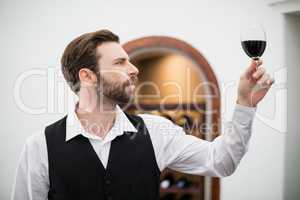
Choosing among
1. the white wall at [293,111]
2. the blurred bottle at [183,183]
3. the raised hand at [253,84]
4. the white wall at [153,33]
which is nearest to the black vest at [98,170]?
the raised hand at [253,84]

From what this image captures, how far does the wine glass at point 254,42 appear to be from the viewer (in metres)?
1.38

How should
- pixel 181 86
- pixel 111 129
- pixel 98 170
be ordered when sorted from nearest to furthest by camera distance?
pixel 98 170 < pixel 111 129 < pixel 181 86

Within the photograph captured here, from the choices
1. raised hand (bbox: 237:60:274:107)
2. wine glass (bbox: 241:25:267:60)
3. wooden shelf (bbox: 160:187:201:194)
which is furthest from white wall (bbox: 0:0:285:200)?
raised hand (bbox: 237:60:274:107)

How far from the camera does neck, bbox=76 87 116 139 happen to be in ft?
5.26

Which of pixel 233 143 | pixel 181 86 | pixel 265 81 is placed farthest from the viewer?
pixel 181 86

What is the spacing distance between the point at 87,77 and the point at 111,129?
0.29 metres

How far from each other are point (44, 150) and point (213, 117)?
5.43 ft

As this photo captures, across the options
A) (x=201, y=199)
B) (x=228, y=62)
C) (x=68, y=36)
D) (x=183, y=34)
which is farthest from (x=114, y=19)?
(x=201, y=199)

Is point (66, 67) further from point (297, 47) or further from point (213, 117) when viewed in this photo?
point (297, 47)

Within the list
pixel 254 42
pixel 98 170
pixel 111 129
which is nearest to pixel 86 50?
pixel 111 129

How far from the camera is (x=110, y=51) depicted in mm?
1645

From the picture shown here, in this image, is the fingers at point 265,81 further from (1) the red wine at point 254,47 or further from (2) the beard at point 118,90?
(2) the beard at point 118,90

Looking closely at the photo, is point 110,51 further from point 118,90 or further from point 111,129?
point 111,129

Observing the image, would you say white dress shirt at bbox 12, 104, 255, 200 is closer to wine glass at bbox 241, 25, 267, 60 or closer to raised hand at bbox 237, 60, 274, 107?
raised hand at bbox 237, 60, 274, 107
